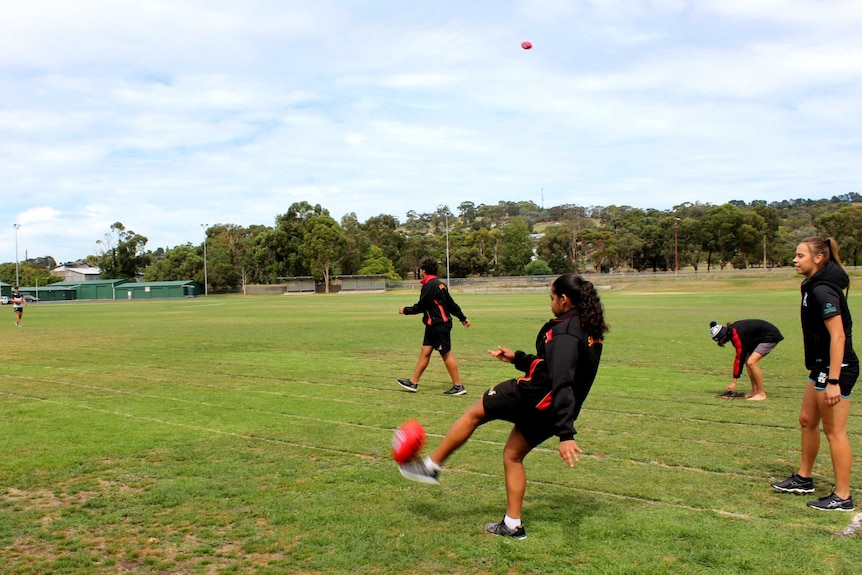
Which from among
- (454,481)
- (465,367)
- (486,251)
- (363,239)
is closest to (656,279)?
(486,251)

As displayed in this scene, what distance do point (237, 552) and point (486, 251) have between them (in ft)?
410

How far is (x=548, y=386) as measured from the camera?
486cm

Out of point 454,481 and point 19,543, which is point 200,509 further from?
point 454,481

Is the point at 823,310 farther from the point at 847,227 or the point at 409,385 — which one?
the point at 847,227

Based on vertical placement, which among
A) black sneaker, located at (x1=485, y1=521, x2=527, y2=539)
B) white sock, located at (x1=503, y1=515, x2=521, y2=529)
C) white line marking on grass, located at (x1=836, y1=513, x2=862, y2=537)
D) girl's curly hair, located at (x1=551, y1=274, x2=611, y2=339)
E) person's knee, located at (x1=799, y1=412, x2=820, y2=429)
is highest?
girl's curly hair, located at (x1=551, y1=274, x2=611, y2=339)

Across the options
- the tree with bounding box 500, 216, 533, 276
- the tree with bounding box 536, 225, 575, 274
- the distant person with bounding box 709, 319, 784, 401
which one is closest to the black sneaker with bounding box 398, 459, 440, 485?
the distant person with bounding box 709, 319, 784, 401

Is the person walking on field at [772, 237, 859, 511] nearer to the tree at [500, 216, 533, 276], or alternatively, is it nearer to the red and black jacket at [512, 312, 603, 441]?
the red and black jacket at [512, 312, 603, 441]

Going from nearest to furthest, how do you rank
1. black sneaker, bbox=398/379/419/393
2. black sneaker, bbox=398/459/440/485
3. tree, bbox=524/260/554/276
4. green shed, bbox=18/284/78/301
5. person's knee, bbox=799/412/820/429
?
black sneaker, bbox=398/459/440/485 → person's knee, bbox=799/412/820/429 → black sneaker, bbox=398/379/419/393 → green shed, bbox=18/284/78/301 → tree, bbox=524/260/554/276

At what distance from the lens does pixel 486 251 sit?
12888cm

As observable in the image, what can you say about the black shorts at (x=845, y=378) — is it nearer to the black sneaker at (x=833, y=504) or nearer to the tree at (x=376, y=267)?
the black sneaker at (x=833, y=504)

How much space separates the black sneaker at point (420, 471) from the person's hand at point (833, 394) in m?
3.23

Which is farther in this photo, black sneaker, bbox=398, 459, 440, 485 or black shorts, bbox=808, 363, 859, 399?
black shorts, bbox=808, 363, 859, 399

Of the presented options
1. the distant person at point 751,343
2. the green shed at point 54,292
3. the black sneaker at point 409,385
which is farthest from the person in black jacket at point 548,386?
the green shed at point 54,292

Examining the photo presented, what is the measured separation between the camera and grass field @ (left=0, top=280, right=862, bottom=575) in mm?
4719
